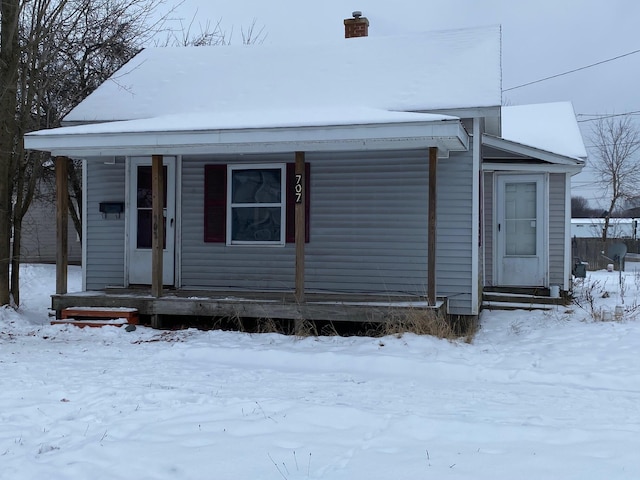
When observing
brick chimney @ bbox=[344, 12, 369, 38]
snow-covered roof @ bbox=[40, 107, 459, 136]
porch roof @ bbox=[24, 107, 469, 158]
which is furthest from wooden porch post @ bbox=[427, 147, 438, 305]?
brick chimney @ bbox=[344, 12, 369, 38]

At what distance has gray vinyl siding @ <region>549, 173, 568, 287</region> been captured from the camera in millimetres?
11461

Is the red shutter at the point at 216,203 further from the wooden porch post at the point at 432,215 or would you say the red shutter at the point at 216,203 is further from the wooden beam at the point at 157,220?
the wooden porch post at the point at 432,215

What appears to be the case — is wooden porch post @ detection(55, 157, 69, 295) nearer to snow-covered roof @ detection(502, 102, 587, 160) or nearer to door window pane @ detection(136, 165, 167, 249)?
door window pane @ detection(136, 165, 167, 249)

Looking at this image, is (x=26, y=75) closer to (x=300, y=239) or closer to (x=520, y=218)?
(x=300, y=239)

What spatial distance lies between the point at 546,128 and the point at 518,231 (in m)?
3.72

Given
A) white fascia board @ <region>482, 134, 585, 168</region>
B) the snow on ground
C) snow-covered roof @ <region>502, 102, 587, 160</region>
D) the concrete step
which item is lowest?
the snow on ground

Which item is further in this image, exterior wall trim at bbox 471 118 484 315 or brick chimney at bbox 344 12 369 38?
brick chimney at bbox 344 12 369 38

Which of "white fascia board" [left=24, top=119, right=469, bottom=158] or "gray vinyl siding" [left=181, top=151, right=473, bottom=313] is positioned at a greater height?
"white fascia board" [left=24, top=119, right=469, bottom=158]

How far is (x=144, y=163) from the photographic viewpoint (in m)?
9.90

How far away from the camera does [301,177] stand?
8094mm

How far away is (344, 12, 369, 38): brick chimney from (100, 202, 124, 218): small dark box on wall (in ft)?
20.1

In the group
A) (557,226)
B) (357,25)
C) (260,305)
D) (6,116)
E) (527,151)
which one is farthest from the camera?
(357,25)

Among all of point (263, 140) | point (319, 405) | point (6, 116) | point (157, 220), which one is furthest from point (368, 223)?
point (6, 116)

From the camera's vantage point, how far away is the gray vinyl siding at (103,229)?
10016 millimetres
